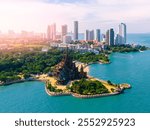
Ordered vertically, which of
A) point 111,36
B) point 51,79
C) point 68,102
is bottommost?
point 68,102

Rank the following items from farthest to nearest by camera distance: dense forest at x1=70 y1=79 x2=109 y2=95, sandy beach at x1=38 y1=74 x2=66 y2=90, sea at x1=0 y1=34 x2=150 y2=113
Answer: sandy beach at x1=38 y1=74 x2=66 y2=90
dense forest at x1=70 y1=79 x2=109 y2=95
sea at x1=0 y1=34 x2=150 y2=113

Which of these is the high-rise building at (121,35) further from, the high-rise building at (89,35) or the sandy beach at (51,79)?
the sandy beach at (51,79)

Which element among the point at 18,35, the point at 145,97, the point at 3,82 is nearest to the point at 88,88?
the point at 145,97

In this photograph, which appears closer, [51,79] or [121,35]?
[51,79]

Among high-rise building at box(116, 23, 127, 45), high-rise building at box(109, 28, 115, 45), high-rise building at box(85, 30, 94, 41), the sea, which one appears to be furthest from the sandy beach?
high-rise building at box(85, 30, 94, 41)

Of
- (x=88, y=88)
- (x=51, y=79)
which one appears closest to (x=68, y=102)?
(x=88, y=88)

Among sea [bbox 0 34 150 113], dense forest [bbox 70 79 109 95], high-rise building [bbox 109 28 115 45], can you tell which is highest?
high-rise building [bbox 109 28 115 45]

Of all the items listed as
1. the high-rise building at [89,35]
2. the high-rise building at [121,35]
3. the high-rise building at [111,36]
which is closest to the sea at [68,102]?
the high-rise building at [111,36]

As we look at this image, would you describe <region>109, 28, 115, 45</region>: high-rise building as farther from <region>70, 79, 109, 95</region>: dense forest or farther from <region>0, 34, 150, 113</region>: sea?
<region>70, 79, 109, 95</region>: dense forest

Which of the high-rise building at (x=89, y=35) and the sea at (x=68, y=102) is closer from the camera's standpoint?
the sea at (x=68, y=102)

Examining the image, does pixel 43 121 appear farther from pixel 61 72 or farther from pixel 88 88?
pixel 61 72

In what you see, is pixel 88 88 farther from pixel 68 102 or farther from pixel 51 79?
pixel 51 79
